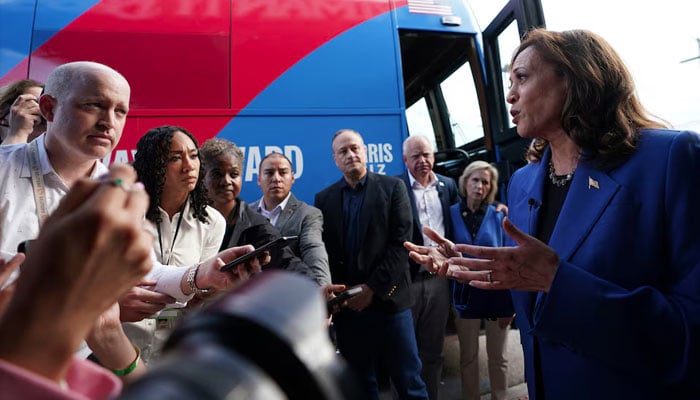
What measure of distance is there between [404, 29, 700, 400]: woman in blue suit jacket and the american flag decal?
236cm

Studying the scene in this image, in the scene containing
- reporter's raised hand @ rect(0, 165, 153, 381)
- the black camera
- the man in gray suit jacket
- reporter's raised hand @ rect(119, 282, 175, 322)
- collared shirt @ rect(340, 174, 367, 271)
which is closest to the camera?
the black camera

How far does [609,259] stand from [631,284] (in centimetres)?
8

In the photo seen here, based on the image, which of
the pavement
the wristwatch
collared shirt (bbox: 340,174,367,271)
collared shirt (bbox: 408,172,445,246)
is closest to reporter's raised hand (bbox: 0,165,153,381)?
the wristwatch

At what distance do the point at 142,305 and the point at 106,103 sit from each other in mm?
722

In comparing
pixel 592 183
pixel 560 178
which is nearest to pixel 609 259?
pixel 592 183

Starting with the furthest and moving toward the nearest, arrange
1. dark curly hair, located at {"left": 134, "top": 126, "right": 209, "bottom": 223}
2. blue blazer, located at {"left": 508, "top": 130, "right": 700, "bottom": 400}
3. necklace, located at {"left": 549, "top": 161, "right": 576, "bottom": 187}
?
dark curly hair, located at {"left": 134, "top": 126, "right": 209, "bottom": 223} → necklace, located at {"left": 549, "top": 161, "right": 576, "bottom": 187} → blue blazer, located at {"left": 508, "top": 130, "right": 700, "bottom": 400}

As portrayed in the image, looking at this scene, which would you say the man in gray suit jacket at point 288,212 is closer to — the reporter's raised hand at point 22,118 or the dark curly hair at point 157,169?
the dark curly hair at point 157,169

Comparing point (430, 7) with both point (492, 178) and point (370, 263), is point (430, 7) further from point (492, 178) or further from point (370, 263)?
point (370, 263)

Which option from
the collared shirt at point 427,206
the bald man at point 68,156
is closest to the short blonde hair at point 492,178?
the collared shirt at point 427,206

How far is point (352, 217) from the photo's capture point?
2857 millimetres

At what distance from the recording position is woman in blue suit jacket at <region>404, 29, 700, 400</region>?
103cm

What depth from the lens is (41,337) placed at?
0.34m

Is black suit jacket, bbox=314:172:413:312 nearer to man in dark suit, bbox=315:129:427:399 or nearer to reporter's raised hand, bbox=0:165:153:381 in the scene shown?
man in dark suit, bbox=315:129:427:399

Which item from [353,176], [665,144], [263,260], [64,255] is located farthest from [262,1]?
[64,255]
